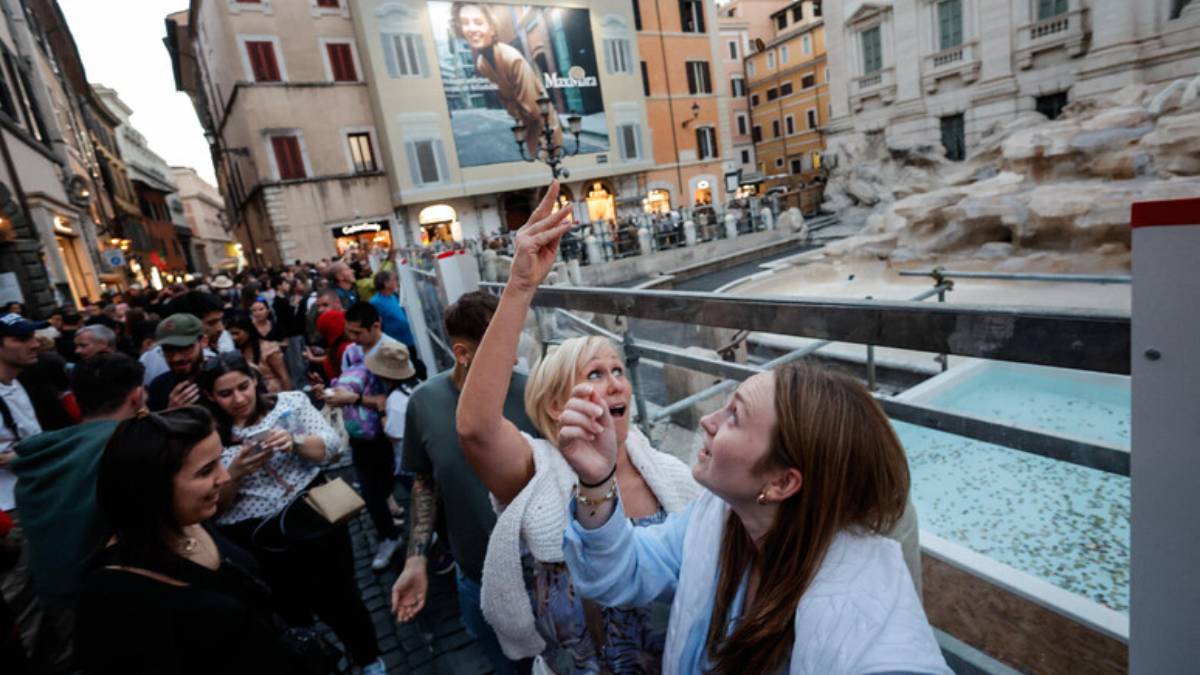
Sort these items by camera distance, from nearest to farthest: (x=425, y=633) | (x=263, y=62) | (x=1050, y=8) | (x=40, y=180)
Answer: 1. (x=425, y=633)
2. (x=40, y=180)
3. (x=1050, y=8)
4. (x=263, y=62)

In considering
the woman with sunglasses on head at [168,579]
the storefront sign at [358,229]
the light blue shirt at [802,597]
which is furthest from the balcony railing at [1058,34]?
the storefront sign at [358,229]

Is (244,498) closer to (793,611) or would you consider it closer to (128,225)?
(793,611)

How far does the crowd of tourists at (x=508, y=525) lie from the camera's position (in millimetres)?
1059

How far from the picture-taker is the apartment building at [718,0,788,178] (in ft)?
167

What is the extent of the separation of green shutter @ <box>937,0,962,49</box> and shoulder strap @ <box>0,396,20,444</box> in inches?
1014

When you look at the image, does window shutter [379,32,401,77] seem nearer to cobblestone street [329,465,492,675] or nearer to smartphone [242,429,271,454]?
cobblestone street [329,465,492,675]

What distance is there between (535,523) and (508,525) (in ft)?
0.27

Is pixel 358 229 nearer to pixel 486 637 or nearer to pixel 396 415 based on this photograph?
pixel 396 415

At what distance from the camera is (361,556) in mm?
4141

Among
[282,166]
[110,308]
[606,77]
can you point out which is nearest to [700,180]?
[606,77]

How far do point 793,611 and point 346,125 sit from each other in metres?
28.2

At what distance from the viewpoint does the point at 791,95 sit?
47.5 metres

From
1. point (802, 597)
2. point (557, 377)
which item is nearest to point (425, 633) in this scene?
point (557, 377)

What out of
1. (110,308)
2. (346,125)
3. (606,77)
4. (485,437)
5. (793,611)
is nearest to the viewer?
(793,611)
